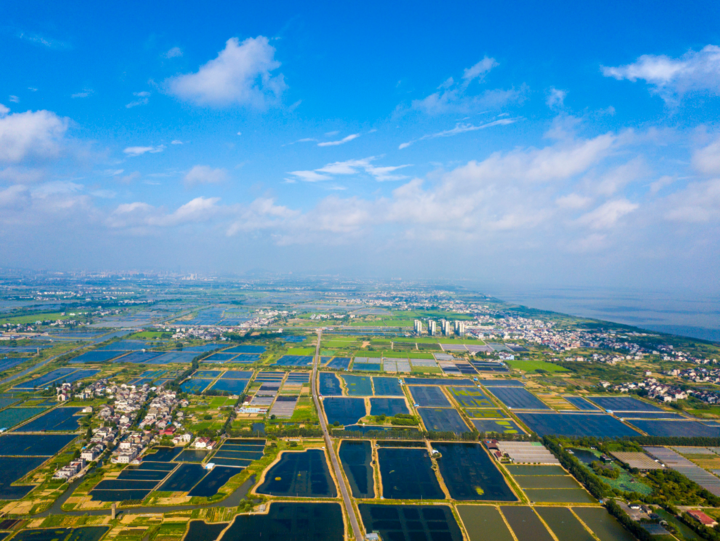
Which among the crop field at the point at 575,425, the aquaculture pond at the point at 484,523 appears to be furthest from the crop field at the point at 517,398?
the aquaculture pond at the point at 484,523

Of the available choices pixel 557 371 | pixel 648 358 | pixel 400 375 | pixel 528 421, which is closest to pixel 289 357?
pixel 400 375

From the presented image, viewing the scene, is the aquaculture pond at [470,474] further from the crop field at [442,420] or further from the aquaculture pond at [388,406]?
the aquaculture pond at [388,406]

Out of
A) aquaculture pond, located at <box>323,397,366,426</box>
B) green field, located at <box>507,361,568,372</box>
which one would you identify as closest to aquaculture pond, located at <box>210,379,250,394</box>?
aquaculture pond, located at <box>323,397,366,426</box>

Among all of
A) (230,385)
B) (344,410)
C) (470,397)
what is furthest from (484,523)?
(230,385)

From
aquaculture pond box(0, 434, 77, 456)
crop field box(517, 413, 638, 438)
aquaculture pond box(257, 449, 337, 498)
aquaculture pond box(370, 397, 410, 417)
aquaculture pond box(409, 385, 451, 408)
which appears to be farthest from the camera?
aquaculture pond box(409, 385, 451, 408)

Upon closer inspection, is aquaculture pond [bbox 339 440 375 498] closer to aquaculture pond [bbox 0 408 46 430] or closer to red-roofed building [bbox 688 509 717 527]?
red-roofed building [bbox 688 509 717 527]

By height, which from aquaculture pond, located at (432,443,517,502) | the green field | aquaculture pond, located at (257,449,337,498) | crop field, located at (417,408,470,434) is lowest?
aquaculture pond, located at (257,449,337,498)

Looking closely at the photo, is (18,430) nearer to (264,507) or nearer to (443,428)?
(264,507)
